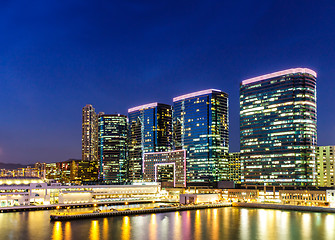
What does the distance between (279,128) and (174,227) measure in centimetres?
9958

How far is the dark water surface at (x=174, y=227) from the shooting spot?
78375 millimetres

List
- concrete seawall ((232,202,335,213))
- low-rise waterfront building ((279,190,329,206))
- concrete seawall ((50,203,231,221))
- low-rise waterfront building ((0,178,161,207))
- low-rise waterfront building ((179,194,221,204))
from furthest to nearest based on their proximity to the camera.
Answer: low-rise waterfront building ((179,194,221,204)) < low-rise waterfront building ((279,190,329,206)) < low-rise waterfront building ((0,178,161,207)) < concrete seawall ((232,202,335,213)) < concrete seawall ((50,203,231,221))

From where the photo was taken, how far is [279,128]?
175m

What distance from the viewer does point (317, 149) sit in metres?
188

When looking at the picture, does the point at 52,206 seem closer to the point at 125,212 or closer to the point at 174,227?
the point at 125,212

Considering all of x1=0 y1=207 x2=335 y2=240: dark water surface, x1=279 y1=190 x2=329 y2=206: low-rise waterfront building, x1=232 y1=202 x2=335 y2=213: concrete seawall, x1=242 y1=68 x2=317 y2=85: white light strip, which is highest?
x1=242 y1=68 x2=317 y2=85: white light strip

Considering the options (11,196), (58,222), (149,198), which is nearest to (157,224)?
(58,222)

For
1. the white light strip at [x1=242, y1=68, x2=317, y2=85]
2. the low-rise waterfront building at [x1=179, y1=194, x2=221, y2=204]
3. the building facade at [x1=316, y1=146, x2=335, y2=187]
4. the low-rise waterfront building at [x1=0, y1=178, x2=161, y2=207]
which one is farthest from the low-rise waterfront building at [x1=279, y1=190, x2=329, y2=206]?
the low-rise waterfront building at [x1=0, y1=178, x2=161, y2=207]

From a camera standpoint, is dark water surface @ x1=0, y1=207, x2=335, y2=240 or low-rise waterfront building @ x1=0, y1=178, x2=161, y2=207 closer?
dark water surface @ x1=0, y1=207, x2=335, y2=240

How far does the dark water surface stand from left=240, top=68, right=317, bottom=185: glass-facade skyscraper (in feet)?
193

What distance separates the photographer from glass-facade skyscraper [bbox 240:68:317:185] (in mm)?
167375

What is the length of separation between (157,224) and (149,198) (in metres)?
88.9

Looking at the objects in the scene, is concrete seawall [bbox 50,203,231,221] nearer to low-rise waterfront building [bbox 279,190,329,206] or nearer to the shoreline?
low-rise waterfront building [bbox 279,190,329,206]

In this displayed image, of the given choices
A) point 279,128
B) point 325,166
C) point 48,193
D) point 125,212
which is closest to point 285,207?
point 279,128
